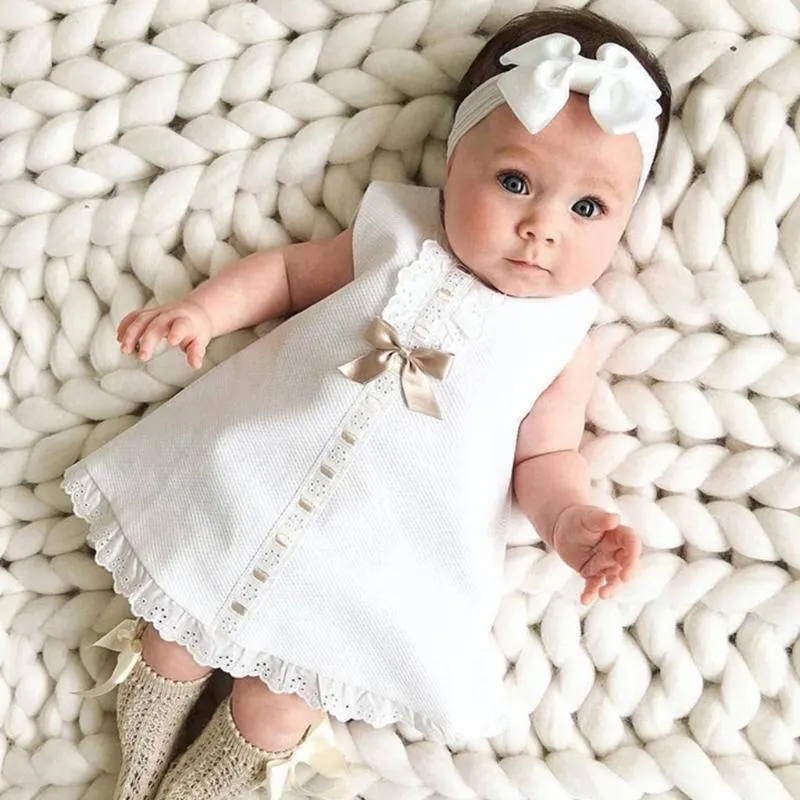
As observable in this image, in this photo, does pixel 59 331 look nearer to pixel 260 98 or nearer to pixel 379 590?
pixel 260 98

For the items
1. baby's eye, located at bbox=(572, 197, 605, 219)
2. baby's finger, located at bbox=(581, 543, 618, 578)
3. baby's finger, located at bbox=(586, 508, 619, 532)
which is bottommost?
baby's finger, located at bbox=(581, 543, 618, 578)

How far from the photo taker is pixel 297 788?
→ 3.66ft

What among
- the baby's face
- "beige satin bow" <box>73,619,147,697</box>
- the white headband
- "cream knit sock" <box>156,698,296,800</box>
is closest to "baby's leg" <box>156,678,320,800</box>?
"cream knit sock" <box>156,698,296,800</box>

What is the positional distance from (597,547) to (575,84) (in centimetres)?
41

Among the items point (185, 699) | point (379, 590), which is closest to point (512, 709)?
point (379, 590)

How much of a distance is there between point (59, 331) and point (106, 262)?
9 centimetres

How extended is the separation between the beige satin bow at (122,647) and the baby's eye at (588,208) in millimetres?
588

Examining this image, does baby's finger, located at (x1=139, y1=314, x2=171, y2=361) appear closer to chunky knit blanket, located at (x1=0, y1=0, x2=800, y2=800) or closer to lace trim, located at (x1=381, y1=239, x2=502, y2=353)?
chunky knit blanket, located at (x1=0, y1=0, x2=800, y2=800)

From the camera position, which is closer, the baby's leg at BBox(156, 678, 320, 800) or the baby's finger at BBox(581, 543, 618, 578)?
the baby's finger at BBox(581, 543, 618, 578)

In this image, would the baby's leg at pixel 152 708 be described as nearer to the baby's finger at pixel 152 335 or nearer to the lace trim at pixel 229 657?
the lace trim at pixel 229 657

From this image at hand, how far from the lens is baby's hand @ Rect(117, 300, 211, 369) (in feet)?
3.29

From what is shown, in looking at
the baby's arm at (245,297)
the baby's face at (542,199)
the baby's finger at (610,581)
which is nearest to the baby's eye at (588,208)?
the baby's face at (542,199)

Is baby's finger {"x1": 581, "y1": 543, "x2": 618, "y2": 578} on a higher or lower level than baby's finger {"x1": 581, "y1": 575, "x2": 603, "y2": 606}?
higher

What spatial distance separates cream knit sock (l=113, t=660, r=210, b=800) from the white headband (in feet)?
2.10
